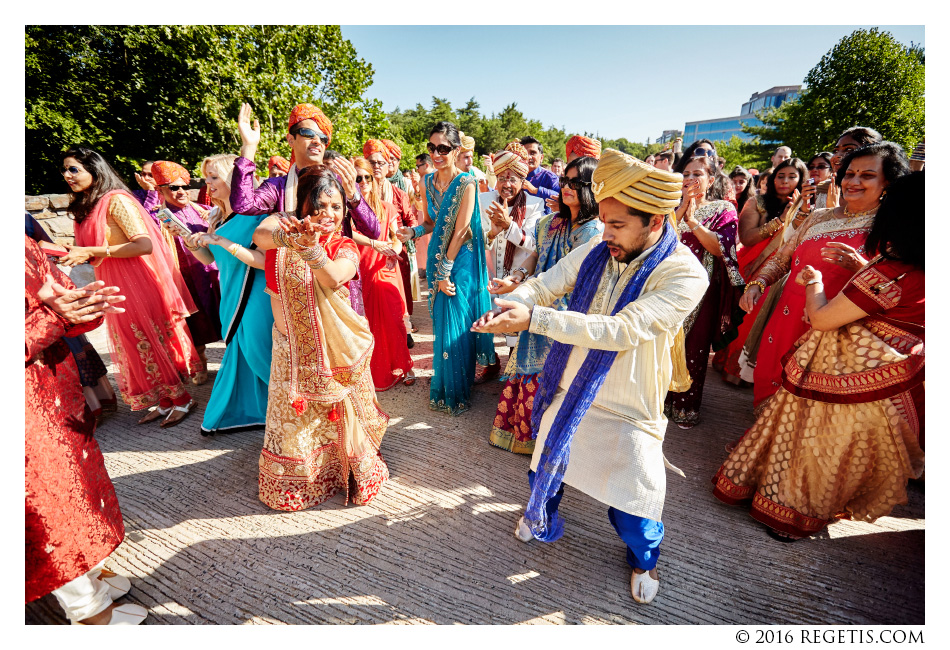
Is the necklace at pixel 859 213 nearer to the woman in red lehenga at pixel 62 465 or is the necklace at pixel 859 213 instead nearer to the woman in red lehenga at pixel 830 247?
the woman in red lehenga at pixel 830 247

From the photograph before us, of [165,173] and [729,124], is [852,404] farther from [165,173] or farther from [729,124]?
[729,124]

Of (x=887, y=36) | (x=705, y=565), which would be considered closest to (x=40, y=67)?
(x=705, y=565)

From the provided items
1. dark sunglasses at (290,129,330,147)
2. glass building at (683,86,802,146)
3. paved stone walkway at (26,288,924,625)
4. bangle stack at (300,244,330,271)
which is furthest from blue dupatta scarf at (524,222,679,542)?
glass building at (683,86,802,146)

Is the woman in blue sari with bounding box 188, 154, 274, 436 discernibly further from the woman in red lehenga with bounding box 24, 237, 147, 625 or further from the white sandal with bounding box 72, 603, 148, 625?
the white sandal with bounding box 72, 603, 148, 625

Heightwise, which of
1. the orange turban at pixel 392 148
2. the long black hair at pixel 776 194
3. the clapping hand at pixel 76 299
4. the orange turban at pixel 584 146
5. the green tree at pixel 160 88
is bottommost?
the clapping hand at pixel 76 299

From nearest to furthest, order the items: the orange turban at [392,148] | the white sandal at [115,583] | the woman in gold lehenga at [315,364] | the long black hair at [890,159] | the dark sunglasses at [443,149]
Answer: the white sandal at [115,583] → the woman in gold lehenga at [315,364] → the long black hair at [890,159] → the dark sunglasses at [443,149] → the orange turban at [392,148]

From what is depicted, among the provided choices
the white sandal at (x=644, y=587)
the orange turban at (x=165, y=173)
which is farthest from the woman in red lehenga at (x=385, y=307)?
the white sandal at (x=644, y=587)

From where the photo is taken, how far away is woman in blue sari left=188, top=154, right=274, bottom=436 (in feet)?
8.86

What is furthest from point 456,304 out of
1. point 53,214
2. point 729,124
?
point 729,124

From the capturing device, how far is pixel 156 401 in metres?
3.36

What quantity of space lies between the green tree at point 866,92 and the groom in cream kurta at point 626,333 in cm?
1669

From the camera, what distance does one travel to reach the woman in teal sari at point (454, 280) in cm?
329

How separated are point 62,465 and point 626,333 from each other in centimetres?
216

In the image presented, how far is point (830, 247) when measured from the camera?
6.91 feet
